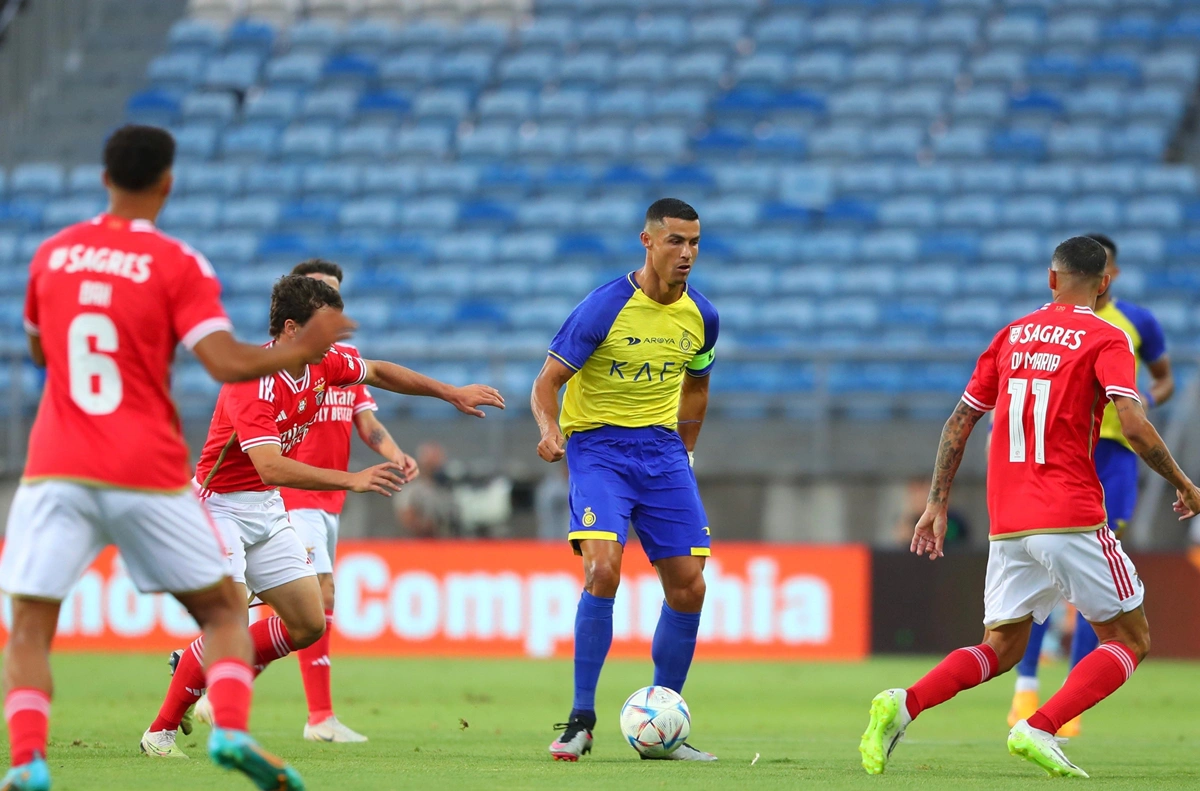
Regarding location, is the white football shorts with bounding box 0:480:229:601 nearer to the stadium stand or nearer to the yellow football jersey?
the yellow football jersey

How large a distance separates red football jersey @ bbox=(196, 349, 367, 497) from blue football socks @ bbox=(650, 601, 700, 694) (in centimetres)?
194

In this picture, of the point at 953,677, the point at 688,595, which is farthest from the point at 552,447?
the point at 953,677

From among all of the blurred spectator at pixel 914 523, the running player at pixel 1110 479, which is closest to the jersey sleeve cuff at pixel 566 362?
the running player at pixel 1110 479

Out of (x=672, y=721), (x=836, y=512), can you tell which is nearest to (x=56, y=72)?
(x=836, y=512)

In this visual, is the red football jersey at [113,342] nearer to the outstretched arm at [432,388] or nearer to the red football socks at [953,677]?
the outstretched arm at [432,388]

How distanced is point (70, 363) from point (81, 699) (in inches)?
277

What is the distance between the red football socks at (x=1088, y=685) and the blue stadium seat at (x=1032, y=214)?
15.0m

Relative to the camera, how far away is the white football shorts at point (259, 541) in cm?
751

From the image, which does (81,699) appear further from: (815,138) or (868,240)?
(815,138)

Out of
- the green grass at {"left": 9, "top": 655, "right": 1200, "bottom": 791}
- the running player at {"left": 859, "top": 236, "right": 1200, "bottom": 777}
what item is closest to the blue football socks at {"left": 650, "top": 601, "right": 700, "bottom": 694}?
the green grass at {"left": 9, "top": 655, "right": 1200, "bottom": 791}

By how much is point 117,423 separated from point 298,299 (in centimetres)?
246

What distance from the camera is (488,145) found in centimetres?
2395

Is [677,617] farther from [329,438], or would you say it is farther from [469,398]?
[329,438]

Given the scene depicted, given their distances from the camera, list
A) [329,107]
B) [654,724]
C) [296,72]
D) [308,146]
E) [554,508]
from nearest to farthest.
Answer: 1. [654,724]
2. [554,508]
3. [308,146]
4. [329,107]
5. [296,72]
